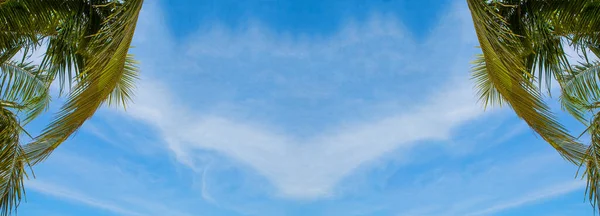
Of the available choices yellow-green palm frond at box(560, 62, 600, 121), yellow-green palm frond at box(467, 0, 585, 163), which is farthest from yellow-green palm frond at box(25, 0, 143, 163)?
yellow-green palm frond at box(560, 62, 600, 121)

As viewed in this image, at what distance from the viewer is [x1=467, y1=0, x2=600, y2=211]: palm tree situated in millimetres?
6109

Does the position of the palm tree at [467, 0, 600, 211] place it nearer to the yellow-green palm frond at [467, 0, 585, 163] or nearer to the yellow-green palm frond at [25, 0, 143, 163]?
the yellow-green palm frond at [467, 0, 585, 163]

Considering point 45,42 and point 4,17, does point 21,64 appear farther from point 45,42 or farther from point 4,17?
point 4,17

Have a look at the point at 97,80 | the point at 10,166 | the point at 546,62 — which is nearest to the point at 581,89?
the point at 546,62

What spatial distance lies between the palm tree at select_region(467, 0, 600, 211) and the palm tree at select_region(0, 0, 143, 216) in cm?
400

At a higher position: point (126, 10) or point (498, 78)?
point (126, 10)

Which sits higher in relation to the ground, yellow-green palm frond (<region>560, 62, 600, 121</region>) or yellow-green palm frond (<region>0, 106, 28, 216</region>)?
yellow-green palm frond (<region>560, 62, 600, 121</region>)

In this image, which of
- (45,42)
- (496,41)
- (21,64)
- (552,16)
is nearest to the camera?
(496,41)

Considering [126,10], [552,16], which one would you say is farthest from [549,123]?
[126,10]

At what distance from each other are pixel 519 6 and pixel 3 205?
742cm

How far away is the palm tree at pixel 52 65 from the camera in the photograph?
626cm

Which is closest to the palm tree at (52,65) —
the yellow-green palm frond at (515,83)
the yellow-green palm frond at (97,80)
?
the yellow-green palm frond at (97,80)

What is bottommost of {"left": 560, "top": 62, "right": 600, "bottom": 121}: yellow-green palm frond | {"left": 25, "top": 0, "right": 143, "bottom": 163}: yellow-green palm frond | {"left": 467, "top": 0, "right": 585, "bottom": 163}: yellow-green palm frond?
{"left": 467, "top": 0, "right": 585, "bottom": 163}: yellow-green palm frond

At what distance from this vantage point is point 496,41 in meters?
5.93
